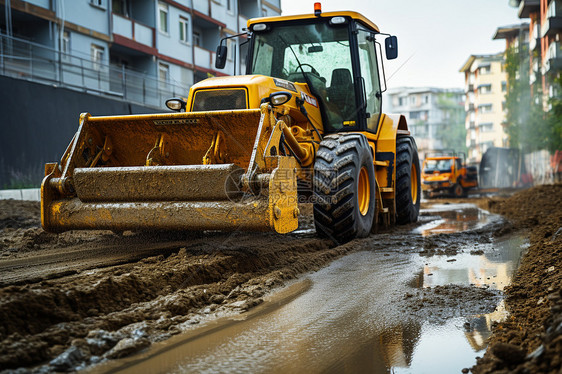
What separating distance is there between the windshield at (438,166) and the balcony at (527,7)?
23.8m

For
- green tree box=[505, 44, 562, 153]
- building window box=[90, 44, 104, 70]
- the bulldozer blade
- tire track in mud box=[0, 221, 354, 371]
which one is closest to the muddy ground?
tire track in mud box=[0, 221, 354, 371]

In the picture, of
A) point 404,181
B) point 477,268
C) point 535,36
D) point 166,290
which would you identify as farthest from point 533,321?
point 535,36

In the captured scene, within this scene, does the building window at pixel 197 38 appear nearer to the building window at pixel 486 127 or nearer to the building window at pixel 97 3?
the building window at pixel 97 3

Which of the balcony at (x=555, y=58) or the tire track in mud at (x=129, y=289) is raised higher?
the balcony at (x=555, y=58)

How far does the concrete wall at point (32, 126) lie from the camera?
14.3 metres

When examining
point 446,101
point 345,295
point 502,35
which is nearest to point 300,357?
point 345,295

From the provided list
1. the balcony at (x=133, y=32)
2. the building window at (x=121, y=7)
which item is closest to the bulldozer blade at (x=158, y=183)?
the balcony at (x=133, y=32)

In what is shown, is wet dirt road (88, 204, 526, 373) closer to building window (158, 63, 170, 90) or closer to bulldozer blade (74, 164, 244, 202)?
bulldozer blade (74, 164, 244, 202)

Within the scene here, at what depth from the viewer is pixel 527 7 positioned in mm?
46531

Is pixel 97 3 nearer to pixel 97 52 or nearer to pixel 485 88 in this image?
pixel 97 52

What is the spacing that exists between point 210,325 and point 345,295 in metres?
1.48

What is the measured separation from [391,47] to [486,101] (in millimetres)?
80298

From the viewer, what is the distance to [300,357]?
3.49m

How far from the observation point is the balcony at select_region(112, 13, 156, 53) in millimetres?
22562
